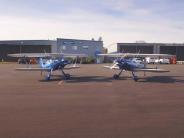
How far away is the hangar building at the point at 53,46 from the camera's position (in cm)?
7656

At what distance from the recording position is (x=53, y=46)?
77312 millimetres

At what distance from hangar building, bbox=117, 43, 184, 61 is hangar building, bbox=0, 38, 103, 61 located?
20.5ft

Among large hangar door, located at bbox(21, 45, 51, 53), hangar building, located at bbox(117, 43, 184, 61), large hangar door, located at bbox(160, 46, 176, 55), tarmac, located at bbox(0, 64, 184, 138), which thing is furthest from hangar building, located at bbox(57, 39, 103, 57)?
tarmac, located at bbox(0, 64, 184, 138)

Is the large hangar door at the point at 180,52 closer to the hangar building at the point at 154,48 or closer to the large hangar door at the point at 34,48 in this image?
the hangar building at the point at 154,48

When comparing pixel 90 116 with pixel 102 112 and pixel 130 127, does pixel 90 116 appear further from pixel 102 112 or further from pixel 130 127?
pixel 130 127

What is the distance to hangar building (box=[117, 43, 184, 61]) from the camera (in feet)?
274

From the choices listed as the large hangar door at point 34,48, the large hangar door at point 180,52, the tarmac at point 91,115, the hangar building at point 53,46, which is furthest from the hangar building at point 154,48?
the tarmac at point 91,115

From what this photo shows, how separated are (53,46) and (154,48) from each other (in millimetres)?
20931

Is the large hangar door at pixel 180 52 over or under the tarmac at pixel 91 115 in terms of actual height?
over

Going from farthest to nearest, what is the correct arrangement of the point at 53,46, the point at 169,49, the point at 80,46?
the point at 169,49, the point at 80,46, the point at 53,46

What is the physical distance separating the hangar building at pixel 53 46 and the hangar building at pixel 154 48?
20.5ft

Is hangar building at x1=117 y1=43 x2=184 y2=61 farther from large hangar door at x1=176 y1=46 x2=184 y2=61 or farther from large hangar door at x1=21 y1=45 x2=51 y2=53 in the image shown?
large hangar door at x1=21 y1=45 x2=51 y2=53

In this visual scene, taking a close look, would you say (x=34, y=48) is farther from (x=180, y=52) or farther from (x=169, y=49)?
(x=180, y=52)

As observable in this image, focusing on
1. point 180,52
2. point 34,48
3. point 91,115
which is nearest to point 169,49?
point 180,52
